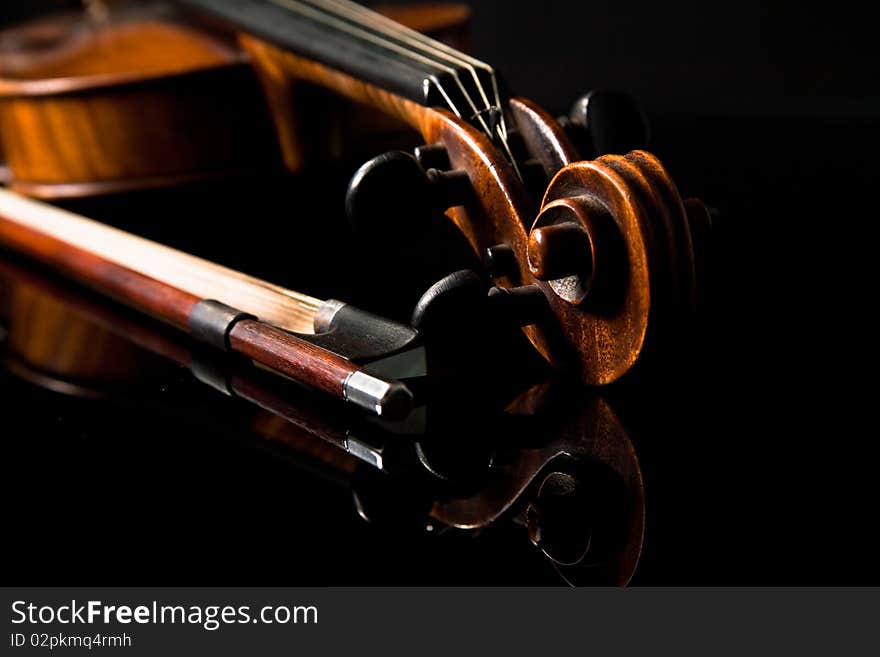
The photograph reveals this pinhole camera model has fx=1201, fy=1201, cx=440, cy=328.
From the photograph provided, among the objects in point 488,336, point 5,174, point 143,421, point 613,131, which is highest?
point 613,131

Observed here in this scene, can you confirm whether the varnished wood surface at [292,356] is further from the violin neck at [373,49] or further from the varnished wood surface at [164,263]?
the violin neck at [373,49]

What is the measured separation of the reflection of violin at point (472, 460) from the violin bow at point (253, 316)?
32 millimetres

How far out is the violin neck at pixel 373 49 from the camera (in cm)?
96

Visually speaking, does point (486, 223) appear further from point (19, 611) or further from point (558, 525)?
point (19, 611)

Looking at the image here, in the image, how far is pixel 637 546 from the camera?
63 centimetres

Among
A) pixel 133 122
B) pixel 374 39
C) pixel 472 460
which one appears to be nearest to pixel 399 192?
pixel 472 460

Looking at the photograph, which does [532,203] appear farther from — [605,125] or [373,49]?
[373,49]

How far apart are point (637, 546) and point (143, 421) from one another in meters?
0.39

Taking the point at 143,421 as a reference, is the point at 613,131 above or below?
above

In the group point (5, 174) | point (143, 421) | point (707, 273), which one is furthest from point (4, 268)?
point (707, 273)

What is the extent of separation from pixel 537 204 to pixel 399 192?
0.33ft

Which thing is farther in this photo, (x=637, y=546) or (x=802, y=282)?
(x=802, y=282)

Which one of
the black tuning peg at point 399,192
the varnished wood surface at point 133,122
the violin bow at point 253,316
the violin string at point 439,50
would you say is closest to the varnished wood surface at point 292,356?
the violin bow at point 253,316

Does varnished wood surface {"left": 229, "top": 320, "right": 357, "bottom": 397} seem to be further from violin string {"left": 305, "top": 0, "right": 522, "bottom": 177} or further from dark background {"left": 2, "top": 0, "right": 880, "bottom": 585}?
violin string {"left": 305, "top": 0, "right": 522, "bottom": 177}
